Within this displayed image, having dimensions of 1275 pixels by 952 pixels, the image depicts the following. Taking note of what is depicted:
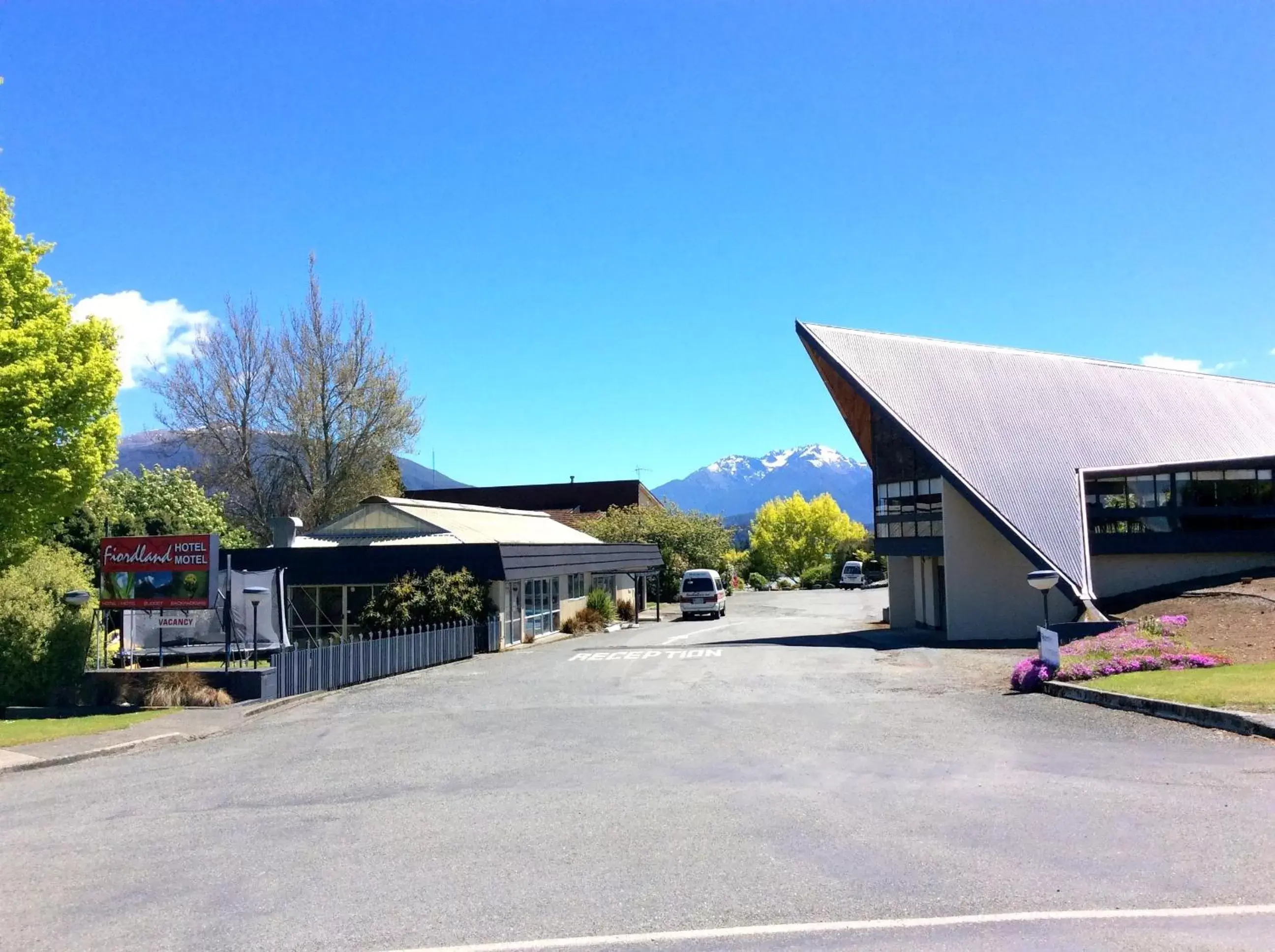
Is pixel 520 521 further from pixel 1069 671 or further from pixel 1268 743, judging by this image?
pixel 1268 743

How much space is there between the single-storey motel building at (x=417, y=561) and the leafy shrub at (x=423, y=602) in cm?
49

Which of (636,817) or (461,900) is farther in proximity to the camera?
(636,817)

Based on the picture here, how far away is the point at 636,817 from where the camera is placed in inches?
325

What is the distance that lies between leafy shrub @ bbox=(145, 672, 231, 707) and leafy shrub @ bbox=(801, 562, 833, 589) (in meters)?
63.7

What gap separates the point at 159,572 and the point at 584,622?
18.6 metres

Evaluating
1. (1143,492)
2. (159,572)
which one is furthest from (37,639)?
(1143,492)

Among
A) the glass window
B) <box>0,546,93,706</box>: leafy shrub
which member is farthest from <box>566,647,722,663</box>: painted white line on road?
the glass window

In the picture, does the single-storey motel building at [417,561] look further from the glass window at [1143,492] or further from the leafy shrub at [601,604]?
the glass window at [1143,492]

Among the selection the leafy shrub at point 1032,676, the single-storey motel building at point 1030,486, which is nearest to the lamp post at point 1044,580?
the leafy shrub at point 1032,676

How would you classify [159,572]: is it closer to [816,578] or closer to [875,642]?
[875,642]

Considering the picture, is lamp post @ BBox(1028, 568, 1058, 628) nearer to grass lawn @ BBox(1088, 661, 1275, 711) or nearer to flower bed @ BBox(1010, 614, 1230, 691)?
flower bed @ BBox(1010, 614, 1230, 691)

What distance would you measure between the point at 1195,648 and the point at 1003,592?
30.3 feet

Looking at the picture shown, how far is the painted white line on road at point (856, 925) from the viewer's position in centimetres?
538

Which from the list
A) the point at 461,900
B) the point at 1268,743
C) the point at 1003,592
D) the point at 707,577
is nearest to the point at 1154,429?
the point at 1003,592
